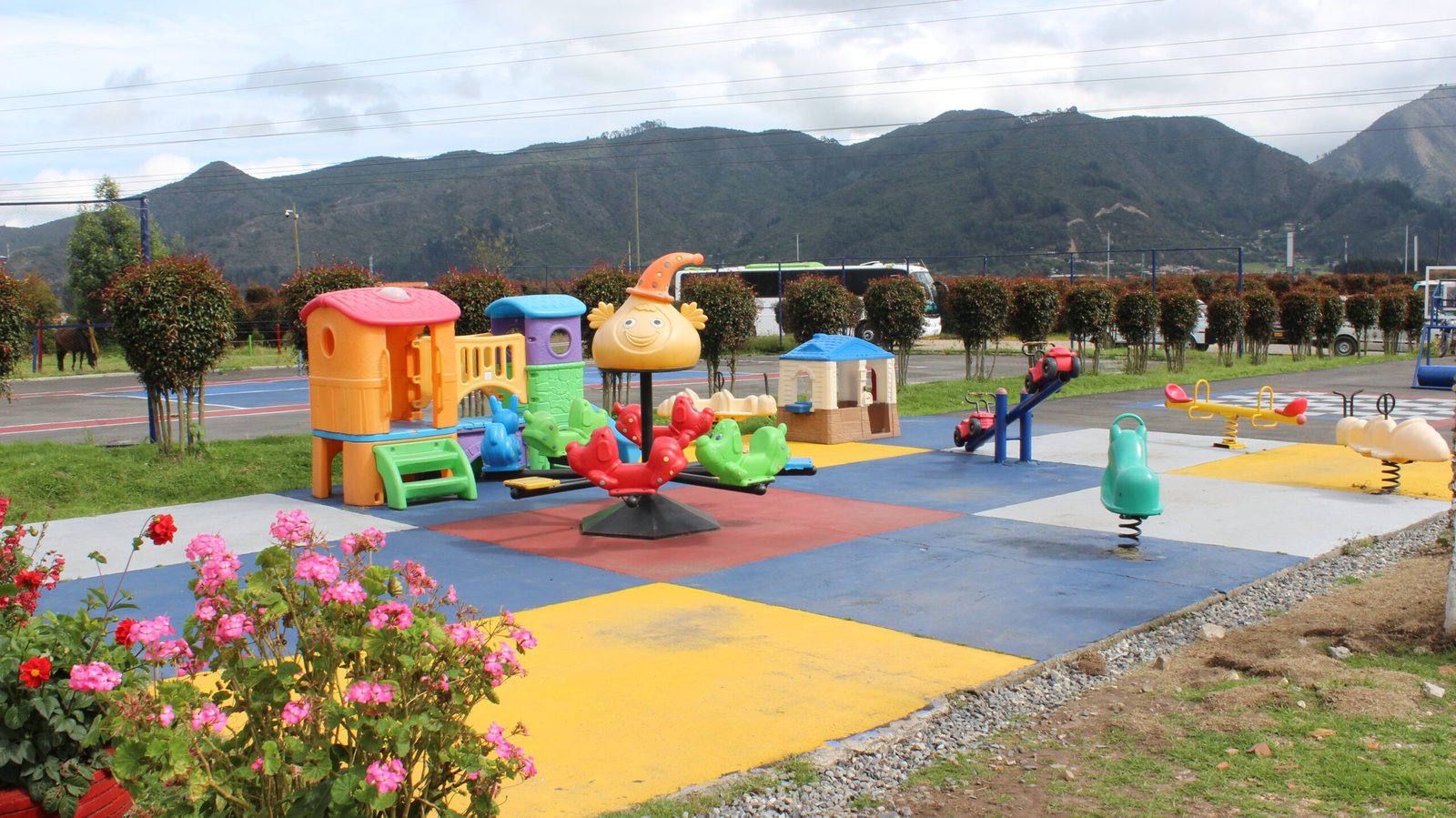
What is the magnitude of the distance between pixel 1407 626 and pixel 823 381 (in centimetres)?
880

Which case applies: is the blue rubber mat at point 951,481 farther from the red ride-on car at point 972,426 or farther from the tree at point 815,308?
the tree at point 815,308

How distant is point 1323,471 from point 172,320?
11300mm

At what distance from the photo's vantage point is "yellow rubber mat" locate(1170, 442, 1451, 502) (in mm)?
11031

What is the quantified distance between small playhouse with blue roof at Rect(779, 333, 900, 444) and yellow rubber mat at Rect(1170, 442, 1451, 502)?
158 inches

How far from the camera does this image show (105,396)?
21.9 m

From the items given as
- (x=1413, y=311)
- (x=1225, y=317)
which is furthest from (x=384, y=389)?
(x=1413, y=311)

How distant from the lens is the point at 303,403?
2055cm

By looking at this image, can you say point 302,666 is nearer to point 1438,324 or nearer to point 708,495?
point 708,495

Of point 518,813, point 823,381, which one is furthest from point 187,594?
point 823,381

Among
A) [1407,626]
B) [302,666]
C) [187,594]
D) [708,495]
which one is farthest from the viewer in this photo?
[708,495]

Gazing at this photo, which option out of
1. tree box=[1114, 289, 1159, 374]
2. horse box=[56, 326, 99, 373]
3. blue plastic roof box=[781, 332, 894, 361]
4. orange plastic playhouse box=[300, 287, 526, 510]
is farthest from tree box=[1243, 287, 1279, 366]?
horse box=[56, 326, 99, 373]

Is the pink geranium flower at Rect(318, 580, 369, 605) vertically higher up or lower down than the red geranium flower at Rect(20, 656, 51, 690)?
higher up

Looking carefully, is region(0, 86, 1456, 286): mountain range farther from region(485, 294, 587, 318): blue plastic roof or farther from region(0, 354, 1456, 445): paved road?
region(485, 294, 587, 318): blue plastic roof

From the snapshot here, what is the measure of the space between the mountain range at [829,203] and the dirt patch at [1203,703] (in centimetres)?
7567
